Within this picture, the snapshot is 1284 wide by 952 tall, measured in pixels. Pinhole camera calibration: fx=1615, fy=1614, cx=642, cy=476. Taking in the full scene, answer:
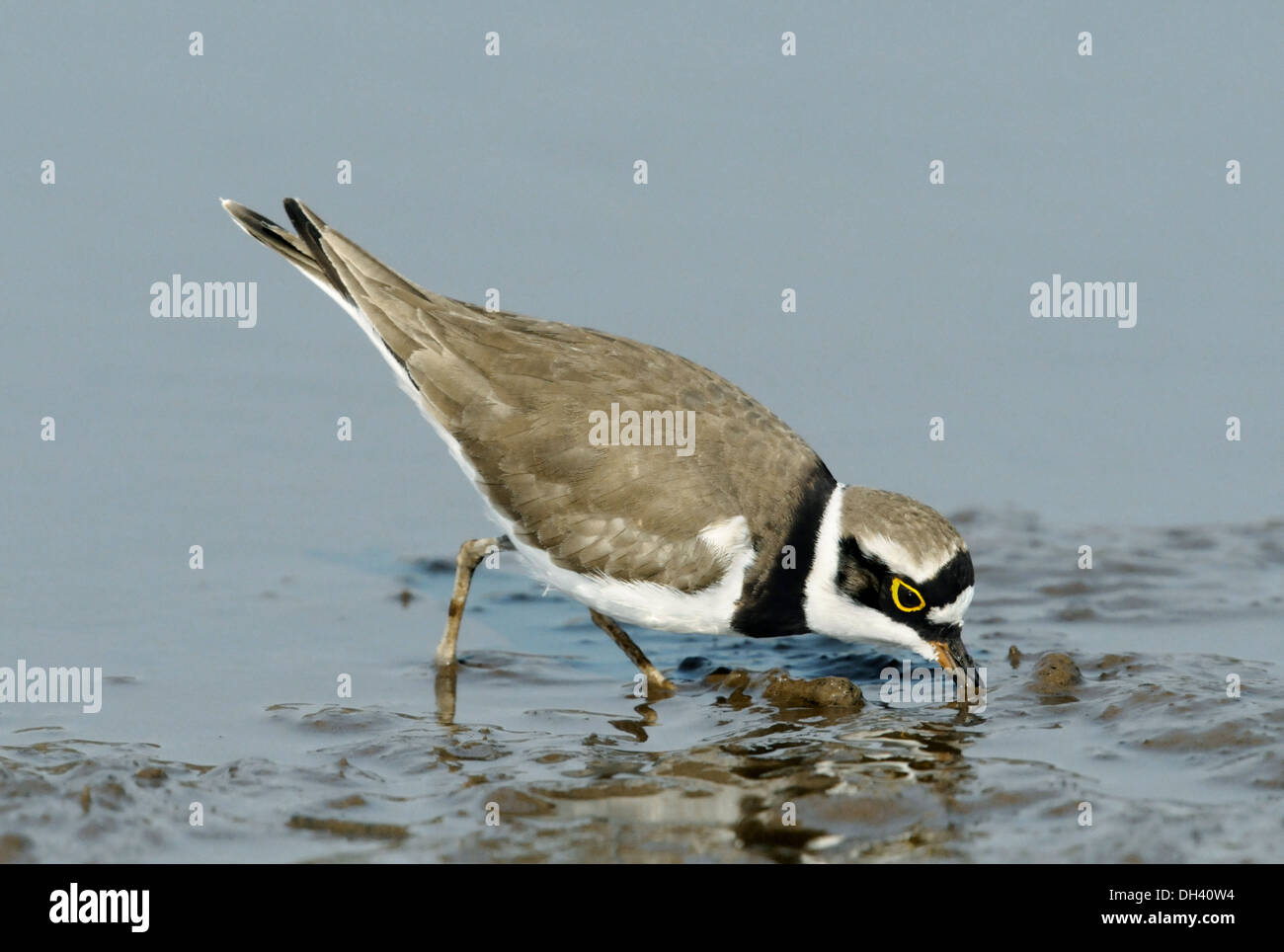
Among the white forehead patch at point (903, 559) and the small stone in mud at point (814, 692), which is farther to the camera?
the small stone in mud at point (814, 692)

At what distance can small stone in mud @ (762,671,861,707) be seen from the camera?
9031mm

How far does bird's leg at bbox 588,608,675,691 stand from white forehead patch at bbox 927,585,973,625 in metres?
1.62

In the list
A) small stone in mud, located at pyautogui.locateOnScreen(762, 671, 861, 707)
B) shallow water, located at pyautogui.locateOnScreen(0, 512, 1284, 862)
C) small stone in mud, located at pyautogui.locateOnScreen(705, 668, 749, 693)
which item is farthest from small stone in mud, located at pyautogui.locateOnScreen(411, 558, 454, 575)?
small stone in mud, located at pyautogui.locateOnScreen(762, 671, 861, 707)

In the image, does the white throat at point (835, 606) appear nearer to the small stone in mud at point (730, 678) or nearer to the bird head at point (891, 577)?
the bird head at point (891, 577)

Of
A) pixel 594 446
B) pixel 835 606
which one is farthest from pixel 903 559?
pixel 594 446

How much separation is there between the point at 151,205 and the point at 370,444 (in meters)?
3.47

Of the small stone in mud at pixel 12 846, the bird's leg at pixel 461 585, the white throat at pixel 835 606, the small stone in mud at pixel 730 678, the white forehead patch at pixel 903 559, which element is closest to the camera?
the small stone in mud at pixel 12 846

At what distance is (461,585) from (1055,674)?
3546 millimetres

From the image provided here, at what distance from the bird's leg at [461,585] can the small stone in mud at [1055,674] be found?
3224 mm

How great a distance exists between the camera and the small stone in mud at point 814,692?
9.03 meters

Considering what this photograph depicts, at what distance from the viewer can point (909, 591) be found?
896 centimetres

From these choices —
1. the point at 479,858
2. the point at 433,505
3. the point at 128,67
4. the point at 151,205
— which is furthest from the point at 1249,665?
the point at 128,67

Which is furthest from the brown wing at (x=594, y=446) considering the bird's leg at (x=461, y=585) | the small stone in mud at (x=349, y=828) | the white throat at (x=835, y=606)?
the small stone in mud at (x=349, y=828)

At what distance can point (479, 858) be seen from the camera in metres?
6.88
